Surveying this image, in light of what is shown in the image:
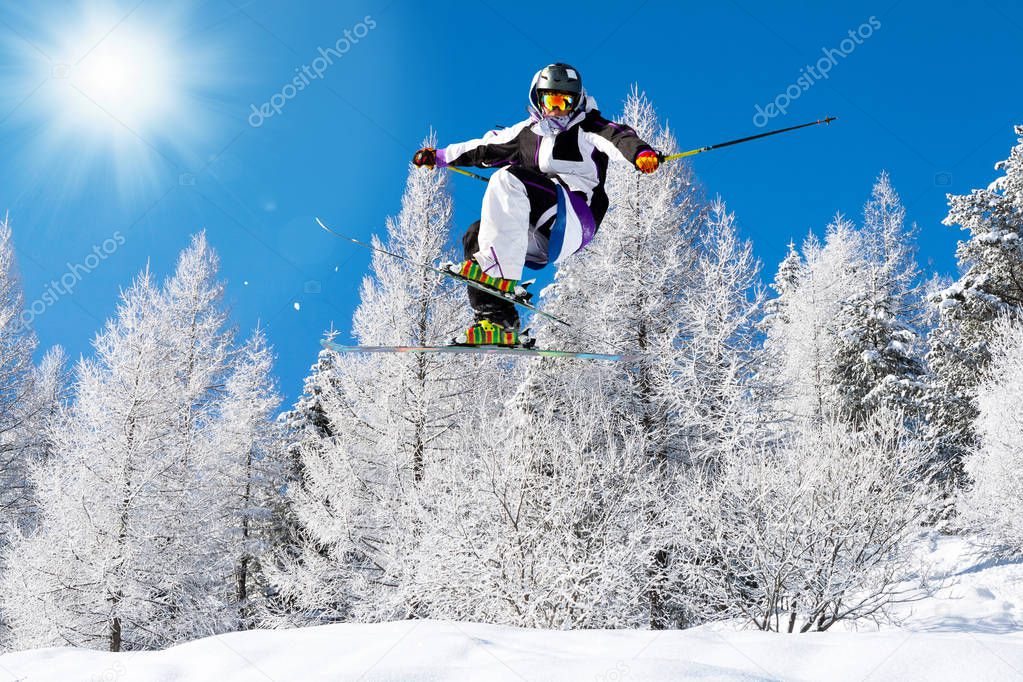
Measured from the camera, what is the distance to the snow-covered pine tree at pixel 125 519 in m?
11.1

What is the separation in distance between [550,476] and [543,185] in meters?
7.04

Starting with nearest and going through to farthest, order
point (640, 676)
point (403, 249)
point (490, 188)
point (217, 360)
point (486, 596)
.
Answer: point (640, 676)
point (490, 188)
point (486, 596)
point (403, 249)
point (217, 360)

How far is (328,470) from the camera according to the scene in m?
11.5

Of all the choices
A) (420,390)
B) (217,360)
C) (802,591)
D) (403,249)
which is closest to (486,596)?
(420,390)

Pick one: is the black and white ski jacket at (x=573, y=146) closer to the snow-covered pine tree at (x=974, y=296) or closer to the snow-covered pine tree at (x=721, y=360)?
the snow-covered pine tree at (x=721, y=360)

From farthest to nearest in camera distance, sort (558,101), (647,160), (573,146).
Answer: (573,146), (558,101), (647,160)

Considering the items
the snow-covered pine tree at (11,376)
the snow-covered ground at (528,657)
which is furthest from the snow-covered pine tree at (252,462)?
the snow-covered ground at (528,657)

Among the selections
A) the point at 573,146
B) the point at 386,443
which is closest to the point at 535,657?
the point at 573,146

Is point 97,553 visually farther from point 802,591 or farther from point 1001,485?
point 1001,485

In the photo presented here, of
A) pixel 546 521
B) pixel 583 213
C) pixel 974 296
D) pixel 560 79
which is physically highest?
pixel 974 296

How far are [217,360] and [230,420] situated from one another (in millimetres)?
1729

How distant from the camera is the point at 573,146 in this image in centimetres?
375

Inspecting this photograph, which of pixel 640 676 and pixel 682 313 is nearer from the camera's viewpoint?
pixel 640 676

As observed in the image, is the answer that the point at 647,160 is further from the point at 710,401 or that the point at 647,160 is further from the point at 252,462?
the point at 252,462
